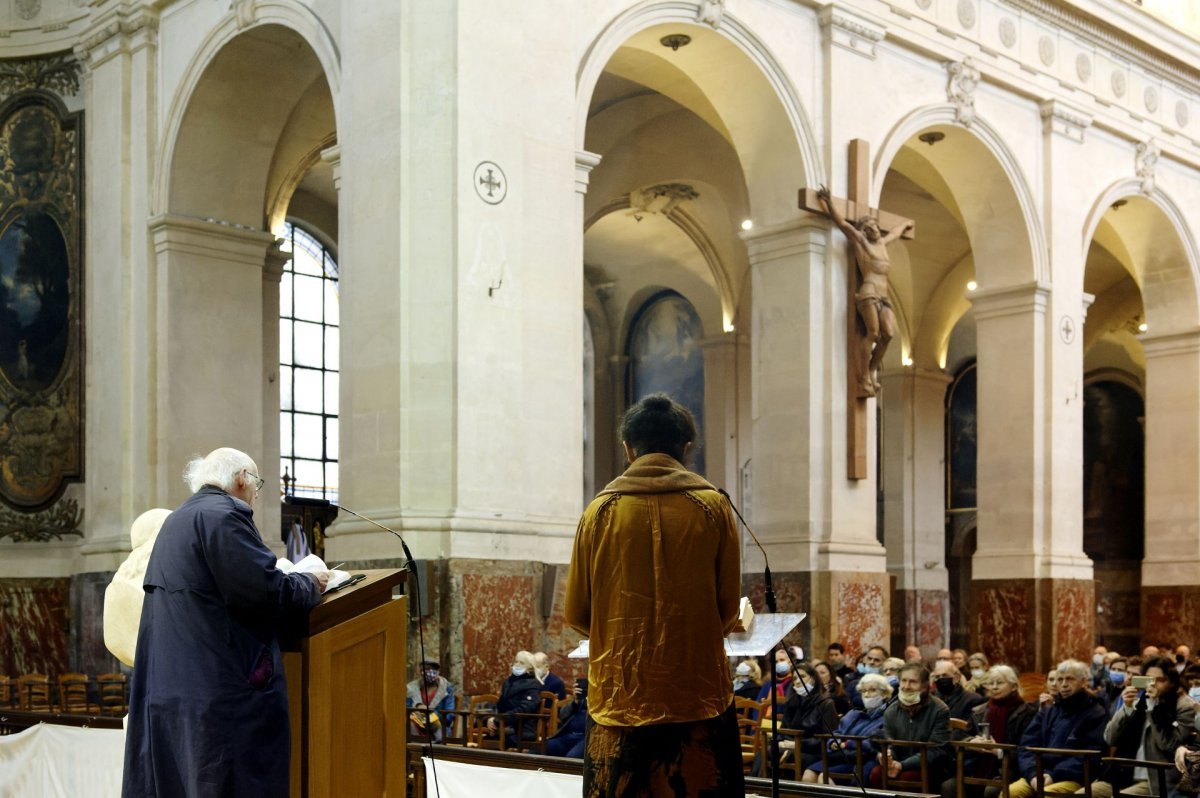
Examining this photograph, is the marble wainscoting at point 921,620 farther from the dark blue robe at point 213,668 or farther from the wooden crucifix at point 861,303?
the dark blue robe at point 213,668

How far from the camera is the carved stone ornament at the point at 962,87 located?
53.3 ft

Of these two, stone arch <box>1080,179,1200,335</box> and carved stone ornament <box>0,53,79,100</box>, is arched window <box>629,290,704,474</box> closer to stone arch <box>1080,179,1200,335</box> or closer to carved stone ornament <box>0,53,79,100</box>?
stone arch <box>1080,179,1200,335</box>

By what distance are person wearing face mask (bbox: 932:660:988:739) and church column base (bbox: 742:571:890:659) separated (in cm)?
405

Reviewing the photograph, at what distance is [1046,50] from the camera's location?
58.0ft

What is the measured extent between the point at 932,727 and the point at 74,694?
846cm

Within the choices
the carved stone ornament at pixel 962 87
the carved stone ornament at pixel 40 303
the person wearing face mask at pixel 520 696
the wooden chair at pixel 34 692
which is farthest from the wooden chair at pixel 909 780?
the carved stone ornament at pixel 40 303

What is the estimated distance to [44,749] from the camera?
7273 mm

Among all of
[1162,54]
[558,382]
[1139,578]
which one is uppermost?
[1162,54]

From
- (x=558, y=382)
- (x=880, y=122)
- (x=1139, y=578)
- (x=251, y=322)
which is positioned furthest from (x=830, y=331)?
(x=1139, y=578)

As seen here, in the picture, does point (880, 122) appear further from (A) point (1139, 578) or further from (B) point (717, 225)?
(A) point (1139, 578)

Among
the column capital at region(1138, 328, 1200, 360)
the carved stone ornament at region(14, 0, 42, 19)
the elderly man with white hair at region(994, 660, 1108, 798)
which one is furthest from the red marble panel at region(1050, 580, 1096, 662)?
the carved stone ornament at region(14, 0, 42, 19)

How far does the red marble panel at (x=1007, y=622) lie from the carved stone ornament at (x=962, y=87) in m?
5.53

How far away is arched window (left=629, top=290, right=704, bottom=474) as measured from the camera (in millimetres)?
24422

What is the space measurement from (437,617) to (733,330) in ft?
42.3
